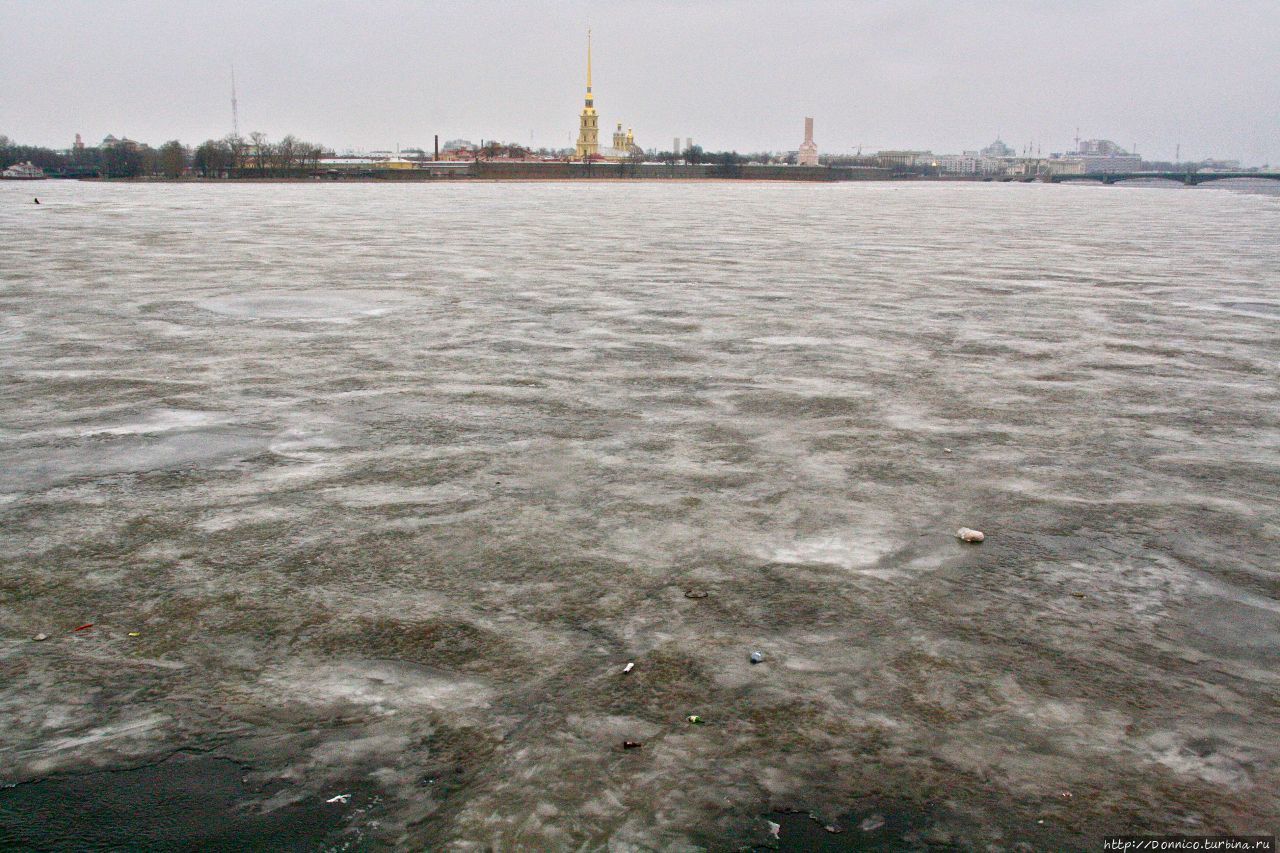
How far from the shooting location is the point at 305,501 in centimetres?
454

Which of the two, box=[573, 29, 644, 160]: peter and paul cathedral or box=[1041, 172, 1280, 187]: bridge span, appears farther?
box=[573, 29, 644, 160]: peter and paul cathedral

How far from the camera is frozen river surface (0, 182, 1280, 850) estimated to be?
246 cm

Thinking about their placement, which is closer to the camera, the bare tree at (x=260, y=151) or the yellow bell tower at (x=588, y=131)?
the bare tree at (x=260, y=151)

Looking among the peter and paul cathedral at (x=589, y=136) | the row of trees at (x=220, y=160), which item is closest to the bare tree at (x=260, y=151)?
the row of trees at (x=220, y=160)

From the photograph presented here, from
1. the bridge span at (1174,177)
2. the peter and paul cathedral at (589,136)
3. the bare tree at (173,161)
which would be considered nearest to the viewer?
the bare tree at (173,161)

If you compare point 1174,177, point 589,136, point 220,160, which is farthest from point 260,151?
point 1174,177

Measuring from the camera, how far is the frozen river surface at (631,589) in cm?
246

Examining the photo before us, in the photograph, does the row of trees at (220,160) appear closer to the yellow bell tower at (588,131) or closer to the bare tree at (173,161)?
the bare tree at (173,161)

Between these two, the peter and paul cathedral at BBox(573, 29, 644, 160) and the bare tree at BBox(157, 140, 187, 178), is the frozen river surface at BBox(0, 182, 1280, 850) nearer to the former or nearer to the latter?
the bare tree at BBox(157, 140, 187, 178)

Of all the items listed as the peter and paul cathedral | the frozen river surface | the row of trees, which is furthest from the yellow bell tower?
the frozen river surface

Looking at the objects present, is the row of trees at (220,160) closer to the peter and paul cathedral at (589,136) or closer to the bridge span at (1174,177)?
the peter and paul cathedral at (589,136)

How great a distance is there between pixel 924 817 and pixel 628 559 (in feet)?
5.70

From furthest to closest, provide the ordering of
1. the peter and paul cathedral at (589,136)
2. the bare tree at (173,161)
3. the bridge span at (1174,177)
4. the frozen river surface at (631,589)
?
the peter and paul cathedral at (589,136), the bridge span at (1174,177), the bare tree at (173,161), the frozen river surface at (631,589)

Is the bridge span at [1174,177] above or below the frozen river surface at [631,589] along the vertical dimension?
above
